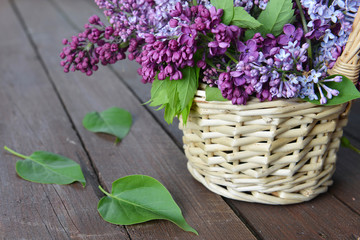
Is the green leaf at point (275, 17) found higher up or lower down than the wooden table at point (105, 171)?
higher up

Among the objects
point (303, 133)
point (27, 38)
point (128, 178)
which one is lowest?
point (27, 38)

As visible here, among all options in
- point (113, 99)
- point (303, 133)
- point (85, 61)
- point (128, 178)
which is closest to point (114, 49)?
point (85, 61)

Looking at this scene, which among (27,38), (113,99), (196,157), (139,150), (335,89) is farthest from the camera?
(27,38)

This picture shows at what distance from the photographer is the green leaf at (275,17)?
1.96 feet

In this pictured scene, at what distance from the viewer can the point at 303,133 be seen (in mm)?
634

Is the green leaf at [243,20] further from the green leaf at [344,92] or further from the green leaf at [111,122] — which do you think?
the green leaf at [111,122]

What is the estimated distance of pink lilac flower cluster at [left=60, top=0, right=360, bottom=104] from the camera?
571mm

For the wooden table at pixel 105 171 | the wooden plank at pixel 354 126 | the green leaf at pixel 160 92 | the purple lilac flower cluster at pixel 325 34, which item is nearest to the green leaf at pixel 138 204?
the wooden table at pixel 105 171

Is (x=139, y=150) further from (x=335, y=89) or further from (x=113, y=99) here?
(x=335, y=89)

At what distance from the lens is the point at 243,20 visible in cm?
58

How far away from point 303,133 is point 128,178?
268 millimetres

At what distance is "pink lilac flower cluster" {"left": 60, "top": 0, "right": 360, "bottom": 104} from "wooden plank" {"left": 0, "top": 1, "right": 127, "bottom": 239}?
0.23 metres

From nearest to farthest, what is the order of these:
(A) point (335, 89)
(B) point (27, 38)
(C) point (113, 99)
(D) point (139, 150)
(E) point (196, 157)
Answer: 1. (A) point (335, 89)
2. (E) point (196, 157)
3. (D) point (139, 150)
4. (C) point (113, 99)
5. (B) point (27, 38)

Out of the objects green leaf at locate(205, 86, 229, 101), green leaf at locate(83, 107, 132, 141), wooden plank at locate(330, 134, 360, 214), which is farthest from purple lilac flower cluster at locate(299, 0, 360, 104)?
green leaf at locate(83, 107, 132, 141)
